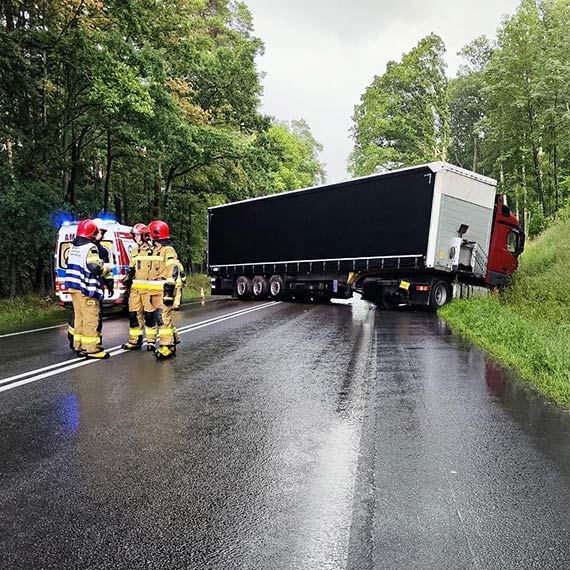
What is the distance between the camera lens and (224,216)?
2292cm

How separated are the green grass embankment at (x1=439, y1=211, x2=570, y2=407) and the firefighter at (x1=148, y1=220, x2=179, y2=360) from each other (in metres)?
4.84

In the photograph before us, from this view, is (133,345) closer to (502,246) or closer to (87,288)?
(87,288)

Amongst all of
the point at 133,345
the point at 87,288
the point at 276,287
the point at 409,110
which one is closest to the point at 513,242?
the point at 276,287

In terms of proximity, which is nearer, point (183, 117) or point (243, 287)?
point (183, 117)

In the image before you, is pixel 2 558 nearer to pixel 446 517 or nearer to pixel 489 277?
pixel 446 517

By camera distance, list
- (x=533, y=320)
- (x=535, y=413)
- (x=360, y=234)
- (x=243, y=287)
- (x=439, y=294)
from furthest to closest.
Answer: (x=243, y=287) < (x=360, y=234) < (x=439, y=294) < (x=533, y=320) < (x=535, y=413)

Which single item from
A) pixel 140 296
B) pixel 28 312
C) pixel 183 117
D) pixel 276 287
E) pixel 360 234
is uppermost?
pixel 183 117

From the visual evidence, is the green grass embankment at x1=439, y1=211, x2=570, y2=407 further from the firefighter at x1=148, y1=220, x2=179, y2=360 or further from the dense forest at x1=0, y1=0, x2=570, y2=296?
the dense forest at x1=0, y1=0, x2=570, y2=296

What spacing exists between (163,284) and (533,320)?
7501mm

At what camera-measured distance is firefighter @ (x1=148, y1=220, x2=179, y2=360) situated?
25.1ft

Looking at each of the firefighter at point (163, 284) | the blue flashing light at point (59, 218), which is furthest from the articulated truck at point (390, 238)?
the firefighter at point (163, 284)

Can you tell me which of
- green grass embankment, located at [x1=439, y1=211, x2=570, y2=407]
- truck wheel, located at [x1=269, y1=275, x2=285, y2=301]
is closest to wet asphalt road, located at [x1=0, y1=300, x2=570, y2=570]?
green grass embankment, located at [x1=439, y1=211, x2=570, y2=407]

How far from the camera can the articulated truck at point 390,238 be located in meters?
14.6

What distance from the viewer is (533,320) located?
10672 mm
